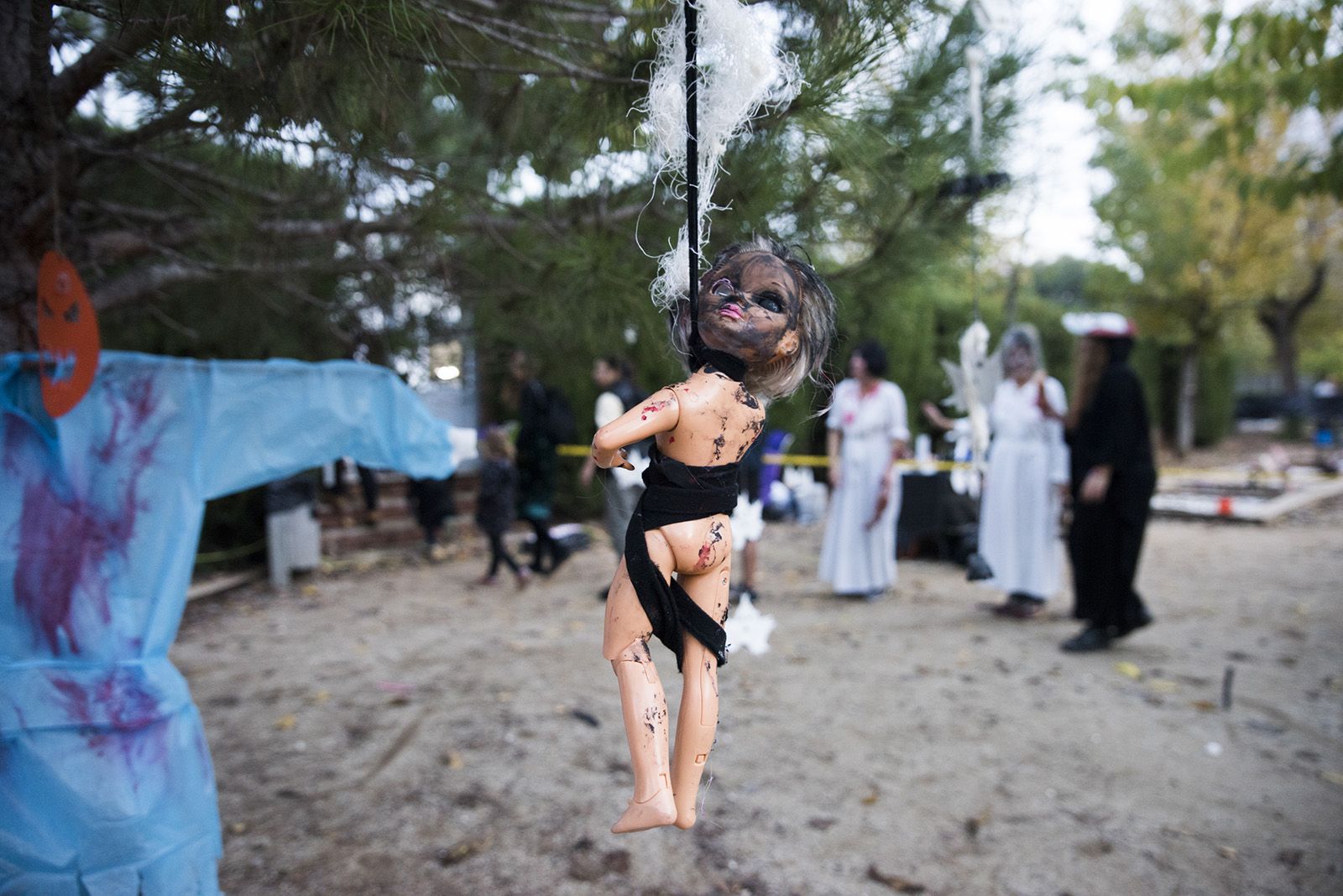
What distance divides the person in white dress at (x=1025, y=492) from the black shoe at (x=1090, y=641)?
2.17 feet

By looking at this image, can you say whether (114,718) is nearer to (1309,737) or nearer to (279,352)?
(279,352)

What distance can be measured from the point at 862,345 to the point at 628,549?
460cm

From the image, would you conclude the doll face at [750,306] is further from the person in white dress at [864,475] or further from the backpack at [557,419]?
the backpack at [557,419]

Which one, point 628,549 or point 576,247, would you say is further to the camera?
point 576,247

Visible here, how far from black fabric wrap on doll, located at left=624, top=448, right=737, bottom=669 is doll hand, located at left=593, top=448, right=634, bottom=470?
0.07m

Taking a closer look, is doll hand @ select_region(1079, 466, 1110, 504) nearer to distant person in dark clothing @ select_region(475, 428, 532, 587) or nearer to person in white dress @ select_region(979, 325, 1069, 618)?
person in white dress @ select_region(979, 325, 1069, 618)

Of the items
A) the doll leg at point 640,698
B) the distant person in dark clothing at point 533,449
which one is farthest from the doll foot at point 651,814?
the distant person in dark clothing at point 533,449

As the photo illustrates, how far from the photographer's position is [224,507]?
23.8ft

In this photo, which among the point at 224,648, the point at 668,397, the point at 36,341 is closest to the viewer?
the point at 668,397

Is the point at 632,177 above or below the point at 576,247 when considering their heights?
above

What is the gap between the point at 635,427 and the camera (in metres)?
1.32

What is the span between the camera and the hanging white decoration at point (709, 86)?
1371mm

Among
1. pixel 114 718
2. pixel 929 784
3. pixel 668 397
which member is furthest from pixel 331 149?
pixel 929 784

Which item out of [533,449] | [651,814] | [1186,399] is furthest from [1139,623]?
[1186,399]
